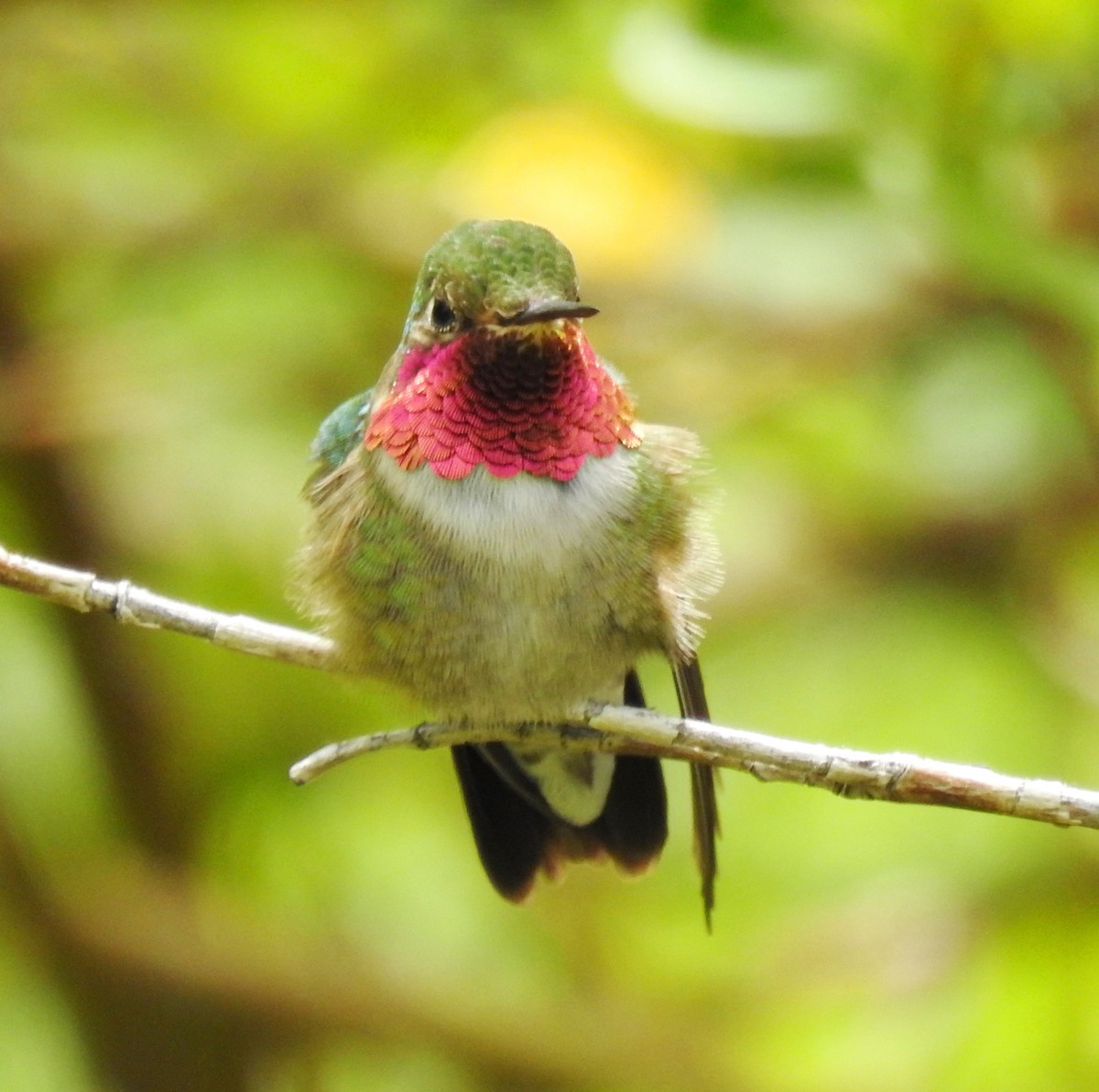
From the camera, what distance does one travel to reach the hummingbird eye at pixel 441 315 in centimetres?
260

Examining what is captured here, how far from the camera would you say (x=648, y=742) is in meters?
2.18

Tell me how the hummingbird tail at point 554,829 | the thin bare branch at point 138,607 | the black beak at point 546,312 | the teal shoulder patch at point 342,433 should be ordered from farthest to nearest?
the hummingbird tail at point 554,829, the teal shoulder patch at point 342,433, the black beak at point 546,312, the thin bare branch at point 138,607

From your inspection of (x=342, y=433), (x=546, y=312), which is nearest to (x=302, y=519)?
(x=342, y=433)

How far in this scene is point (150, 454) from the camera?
4480 mm

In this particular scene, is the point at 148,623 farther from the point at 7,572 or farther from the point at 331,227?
the point at 331,227

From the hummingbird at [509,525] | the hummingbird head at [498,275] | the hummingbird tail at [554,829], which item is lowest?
the hummingbird tail at [554,829]

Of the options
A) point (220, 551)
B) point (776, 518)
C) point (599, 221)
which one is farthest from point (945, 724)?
point (220, 551)

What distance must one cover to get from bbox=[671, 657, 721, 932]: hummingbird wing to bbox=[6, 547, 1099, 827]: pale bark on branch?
8.2 inches

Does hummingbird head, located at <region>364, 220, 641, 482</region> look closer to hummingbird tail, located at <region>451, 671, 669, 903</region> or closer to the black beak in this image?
the black beak

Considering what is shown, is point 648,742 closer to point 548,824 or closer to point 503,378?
point 503,378

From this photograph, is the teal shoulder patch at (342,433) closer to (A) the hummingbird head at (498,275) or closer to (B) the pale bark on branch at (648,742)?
(A) the hummingbird head at (498,275)

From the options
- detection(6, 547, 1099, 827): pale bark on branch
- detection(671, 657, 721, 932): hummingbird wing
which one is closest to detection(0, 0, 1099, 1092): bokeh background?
detection(671, 657, 721, 932): hummingbird wing

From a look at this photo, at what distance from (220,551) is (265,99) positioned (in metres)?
1.22

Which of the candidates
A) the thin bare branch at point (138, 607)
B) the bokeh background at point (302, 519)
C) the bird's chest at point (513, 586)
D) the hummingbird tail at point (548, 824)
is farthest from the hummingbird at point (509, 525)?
the bokeh background at point (302, 519)
